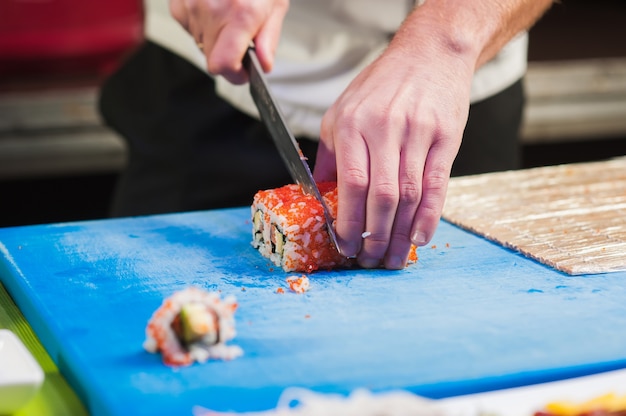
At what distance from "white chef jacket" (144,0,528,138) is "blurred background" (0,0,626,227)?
140 cm

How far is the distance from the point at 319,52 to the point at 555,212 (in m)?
0.72

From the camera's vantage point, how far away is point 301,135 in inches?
85.0

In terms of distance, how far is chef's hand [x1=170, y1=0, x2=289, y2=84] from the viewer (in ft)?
5.52

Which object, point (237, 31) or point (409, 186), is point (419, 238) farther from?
point (237, 31)

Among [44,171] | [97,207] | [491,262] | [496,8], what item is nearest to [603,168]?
[496,8]

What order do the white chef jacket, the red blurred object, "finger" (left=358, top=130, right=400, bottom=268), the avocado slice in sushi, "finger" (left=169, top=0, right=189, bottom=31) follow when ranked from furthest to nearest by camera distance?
the red blurred object
the white chef jacket
"finger" (left=169, top=0, right=189, bottom=31)
"finger" (left=358, top=130, right=400, bottom=268)
the avocado slice in sushi

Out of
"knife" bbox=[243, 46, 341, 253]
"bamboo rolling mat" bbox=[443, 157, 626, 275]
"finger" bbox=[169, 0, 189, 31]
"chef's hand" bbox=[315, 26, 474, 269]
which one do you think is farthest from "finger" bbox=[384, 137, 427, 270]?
"finger" bbox=[169, 0, 189, 31]

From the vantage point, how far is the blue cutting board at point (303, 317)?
103 cm

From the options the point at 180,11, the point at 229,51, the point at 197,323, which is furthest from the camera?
the point at 180,11

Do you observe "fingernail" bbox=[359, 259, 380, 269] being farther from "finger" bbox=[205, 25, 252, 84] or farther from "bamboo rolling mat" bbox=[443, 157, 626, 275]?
"finger" bbox=[205, 25, 252, 84]

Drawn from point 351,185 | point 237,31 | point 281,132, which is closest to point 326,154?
point 281,132

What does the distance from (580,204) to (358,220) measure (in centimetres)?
61

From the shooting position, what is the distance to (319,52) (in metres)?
2.15

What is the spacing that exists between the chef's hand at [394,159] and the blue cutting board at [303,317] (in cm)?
7
